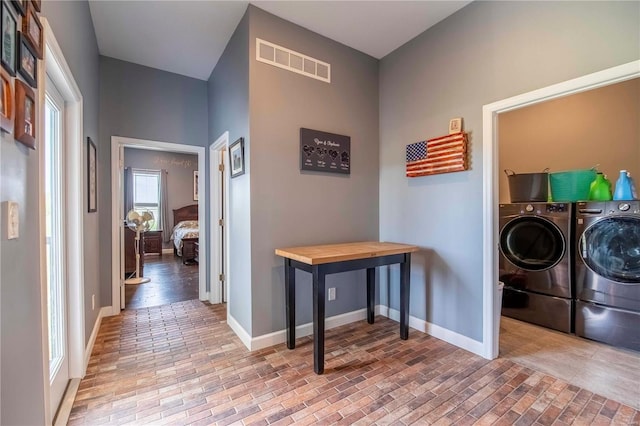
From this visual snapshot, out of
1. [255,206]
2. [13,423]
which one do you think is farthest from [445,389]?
[13,423]

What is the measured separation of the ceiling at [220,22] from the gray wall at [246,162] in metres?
0.19

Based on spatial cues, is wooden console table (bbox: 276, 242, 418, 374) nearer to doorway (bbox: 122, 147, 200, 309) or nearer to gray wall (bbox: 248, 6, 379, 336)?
gray wall (bbox: 248, 6, 379, 336)

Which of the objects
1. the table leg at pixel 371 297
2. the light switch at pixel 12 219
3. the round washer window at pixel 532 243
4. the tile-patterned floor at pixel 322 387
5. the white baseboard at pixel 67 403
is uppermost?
the light switch at pixel 12 219

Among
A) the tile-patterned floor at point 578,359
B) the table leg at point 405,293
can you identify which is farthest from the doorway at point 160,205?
the tile-patterned floor at point 578,359

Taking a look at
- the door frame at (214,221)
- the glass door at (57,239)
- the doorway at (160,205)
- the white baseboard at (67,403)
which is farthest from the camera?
the doorway at (160,205)

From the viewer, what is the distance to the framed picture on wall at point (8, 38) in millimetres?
914

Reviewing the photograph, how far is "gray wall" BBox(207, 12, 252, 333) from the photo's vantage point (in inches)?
97.8

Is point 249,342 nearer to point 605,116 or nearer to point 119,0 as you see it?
point 119,0

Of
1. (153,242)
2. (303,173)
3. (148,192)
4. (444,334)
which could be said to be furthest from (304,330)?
(148,192)

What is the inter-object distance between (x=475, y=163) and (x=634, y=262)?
1507 millimetres

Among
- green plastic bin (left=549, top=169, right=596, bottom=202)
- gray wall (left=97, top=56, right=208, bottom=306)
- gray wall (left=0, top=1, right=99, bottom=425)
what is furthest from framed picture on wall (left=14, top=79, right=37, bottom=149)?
green plastic bin (left=549, top=169, right=596, bottom=202)

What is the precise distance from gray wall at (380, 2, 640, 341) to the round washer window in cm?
105

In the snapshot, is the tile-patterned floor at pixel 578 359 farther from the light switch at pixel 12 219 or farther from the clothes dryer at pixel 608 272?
the light switch at pixel 12 219

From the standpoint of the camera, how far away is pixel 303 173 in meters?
2.70
